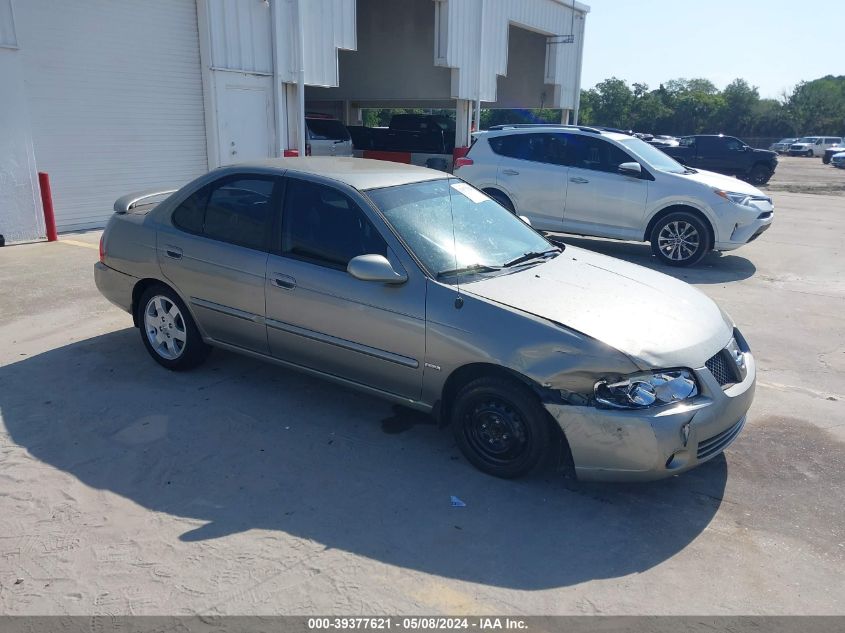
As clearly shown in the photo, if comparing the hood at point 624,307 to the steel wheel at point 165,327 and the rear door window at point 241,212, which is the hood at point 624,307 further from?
the steel wheel at point 165,327

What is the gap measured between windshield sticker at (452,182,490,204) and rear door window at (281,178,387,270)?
3.27 ft

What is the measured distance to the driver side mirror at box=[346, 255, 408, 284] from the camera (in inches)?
157

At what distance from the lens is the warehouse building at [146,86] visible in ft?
32.5

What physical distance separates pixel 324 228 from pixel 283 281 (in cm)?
45

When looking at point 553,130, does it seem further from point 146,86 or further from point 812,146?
point 812,146

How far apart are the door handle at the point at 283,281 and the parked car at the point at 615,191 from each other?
5031 mm

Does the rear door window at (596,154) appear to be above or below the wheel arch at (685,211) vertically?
above

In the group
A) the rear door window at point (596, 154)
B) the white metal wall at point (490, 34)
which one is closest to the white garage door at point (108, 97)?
the rear door window at point (596, 154)

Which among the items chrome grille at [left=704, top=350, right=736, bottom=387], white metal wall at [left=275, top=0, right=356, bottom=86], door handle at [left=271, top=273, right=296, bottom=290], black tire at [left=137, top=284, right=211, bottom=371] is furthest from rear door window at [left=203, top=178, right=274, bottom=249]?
white metal wall at [left=275, top=0, right=356, bottom=86]

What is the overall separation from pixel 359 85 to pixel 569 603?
20795 mm

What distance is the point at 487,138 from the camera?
431 inches

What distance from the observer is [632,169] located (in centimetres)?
962

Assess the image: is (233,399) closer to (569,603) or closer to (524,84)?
(569,603)

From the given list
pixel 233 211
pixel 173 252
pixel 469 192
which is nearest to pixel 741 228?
pixel 469 192
